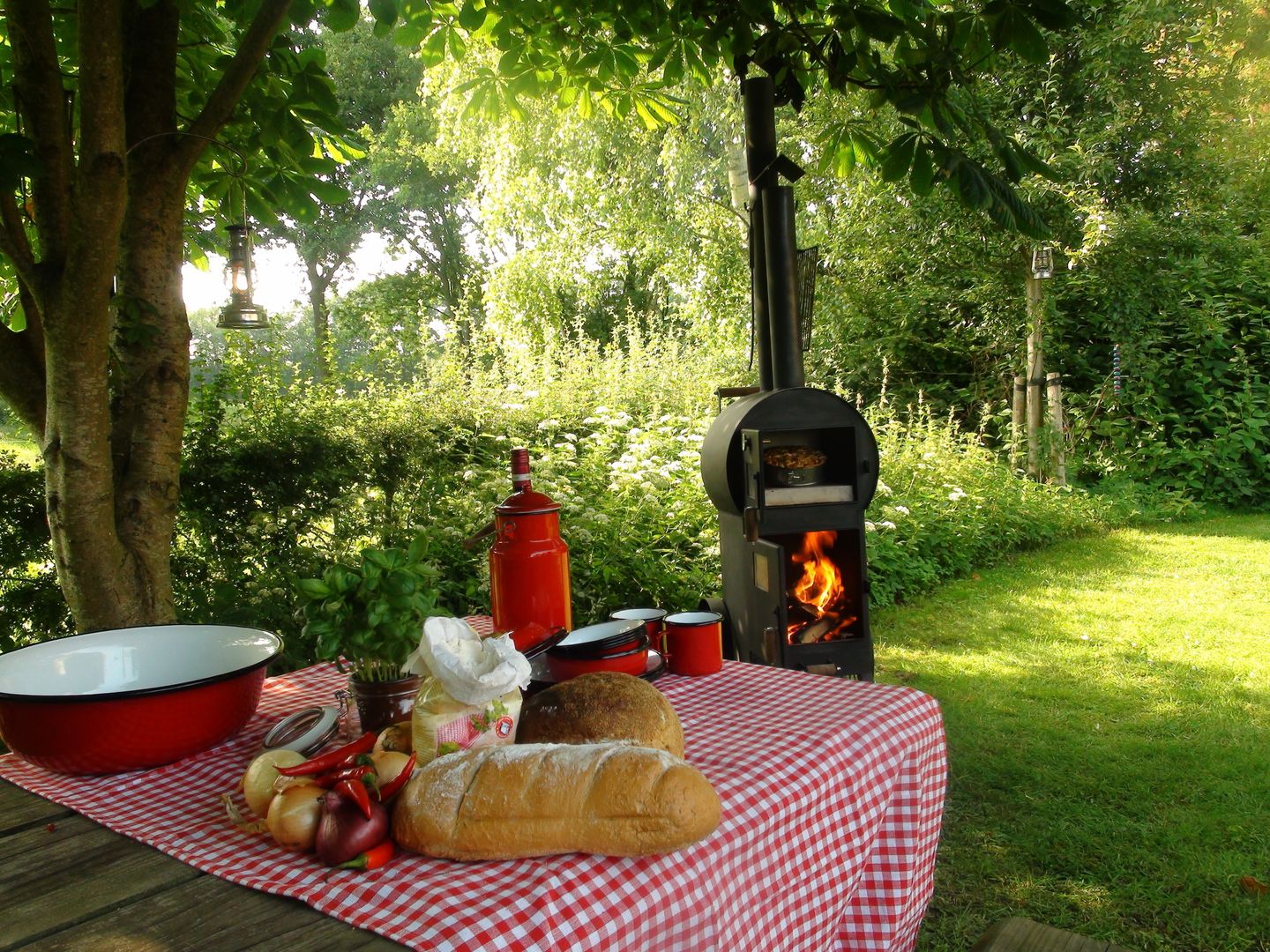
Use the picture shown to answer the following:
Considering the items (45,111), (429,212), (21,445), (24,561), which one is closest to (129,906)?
(45,111)

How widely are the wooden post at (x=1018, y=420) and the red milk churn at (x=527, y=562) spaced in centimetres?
781

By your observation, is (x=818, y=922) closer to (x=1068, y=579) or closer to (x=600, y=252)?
(x=1068, y=579)

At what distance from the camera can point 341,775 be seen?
106 centimetres

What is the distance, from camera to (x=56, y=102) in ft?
7.41

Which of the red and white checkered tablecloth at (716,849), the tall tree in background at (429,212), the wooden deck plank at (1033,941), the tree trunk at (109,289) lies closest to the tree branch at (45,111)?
the tree trunk at (109,289)

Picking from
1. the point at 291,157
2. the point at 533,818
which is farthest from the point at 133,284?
the point at 533,818

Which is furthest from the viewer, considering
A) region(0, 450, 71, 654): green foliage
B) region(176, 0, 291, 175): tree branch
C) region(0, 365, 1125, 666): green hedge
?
region(0, 365, 1125, 666): green hedge

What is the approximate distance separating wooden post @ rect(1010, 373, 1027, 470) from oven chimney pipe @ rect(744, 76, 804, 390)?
5.89 m

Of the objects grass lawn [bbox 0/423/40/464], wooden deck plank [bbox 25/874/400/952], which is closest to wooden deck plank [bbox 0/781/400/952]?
wooden deck plank [bbox 25/874/400/952]

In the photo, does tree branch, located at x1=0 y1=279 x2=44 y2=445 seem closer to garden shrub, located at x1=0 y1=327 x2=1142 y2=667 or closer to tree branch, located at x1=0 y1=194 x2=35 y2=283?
Result: tree branch, located at x1=0 y1=194 x2=35 y2=283

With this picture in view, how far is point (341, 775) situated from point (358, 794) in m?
0.06

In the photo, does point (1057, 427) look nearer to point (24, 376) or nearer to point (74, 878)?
point (24, 376)

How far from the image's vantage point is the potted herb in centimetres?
123

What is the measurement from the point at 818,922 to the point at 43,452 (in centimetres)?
211
